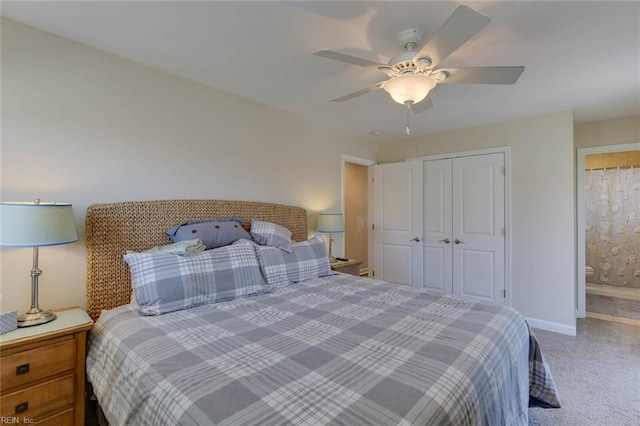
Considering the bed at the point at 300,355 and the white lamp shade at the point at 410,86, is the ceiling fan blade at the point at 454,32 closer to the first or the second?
the white lamp shade at the point at 410,86

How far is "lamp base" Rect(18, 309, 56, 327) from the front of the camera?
5.17ft

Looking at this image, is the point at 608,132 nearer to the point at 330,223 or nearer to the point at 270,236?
the point at 330,223

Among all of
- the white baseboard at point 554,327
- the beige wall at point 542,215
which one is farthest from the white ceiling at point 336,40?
the white baseboard at point 554,327

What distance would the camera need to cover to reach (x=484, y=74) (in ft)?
5.71

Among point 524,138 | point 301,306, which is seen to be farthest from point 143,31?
point 524,138

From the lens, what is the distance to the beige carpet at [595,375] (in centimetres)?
196

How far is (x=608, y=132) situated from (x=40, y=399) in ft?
18.3

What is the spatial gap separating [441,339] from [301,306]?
2.79ft

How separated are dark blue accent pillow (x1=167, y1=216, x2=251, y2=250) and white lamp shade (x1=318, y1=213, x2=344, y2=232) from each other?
1.15 meters

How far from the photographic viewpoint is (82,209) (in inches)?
79.5

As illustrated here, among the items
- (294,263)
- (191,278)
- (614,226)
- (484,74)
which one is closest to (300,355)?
(191,278)

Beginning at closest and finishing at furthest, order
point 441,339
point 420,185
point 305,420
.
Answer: point 305,420
point 441,339
point 420,185

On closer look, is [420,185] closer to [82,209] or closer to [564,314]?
[564,314]

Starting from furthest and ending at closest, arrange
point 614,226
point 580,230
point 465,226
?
point 614,226 → point 465,226 → point 580,230
